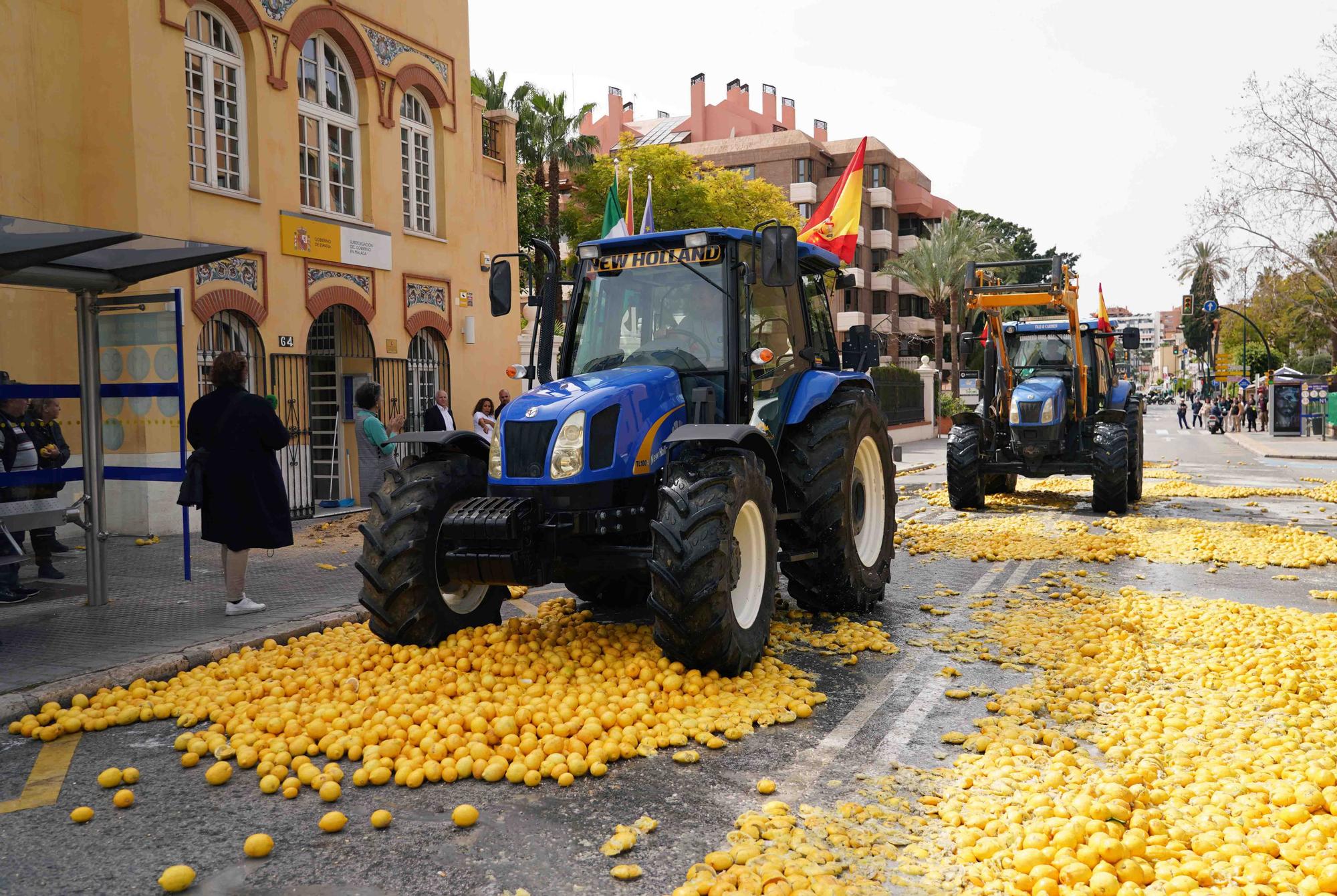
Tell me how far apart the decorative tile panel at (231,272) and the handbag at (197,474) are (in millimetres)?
5912

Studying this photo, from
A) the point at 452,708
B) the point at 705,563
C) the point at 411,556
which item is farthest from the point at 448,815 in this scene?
the point at 411,556

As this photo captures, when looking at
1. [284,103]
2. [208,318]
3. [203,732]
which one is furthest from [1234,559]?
[284,103]

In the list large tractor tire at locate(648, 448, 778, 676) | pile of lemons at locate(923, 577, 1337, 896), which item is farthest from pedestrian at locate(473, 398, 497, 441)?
pile of lemons at locate(923, 577, 1337, 896)

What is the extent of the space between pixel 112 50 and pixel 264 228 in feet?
8.96

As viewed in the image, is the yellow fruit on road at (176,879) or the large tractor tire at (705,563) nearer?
the yellow fruit on road at (176,879)

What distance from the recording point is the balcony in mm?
57750

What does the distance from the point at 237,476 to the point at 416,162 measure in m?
11.2

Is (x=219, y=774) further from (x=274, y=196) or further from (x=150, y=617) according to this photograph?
(x=274, y=196)

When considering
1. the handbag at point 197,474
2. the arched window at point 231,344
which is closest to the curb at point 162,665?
the handbag at point 197,474

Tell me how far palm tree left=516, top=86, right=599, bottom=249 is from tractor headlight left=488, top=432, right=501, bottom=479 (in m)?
31.1

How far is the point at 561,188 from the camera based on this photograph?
3934 centimetres

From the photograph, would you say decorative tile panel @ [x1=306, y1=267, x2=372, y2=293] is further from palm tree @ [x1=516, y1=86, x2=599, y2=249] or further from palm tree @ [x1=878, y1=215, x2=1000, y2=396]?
palm tree @ [x1=878, y1=215, x2=1000, y2=396]

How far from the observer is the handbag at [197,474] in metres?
7.68

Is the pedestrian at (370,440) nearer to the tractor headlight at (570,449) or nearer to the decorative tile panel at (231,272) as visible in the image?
the decorative tile panel at (231,272)
